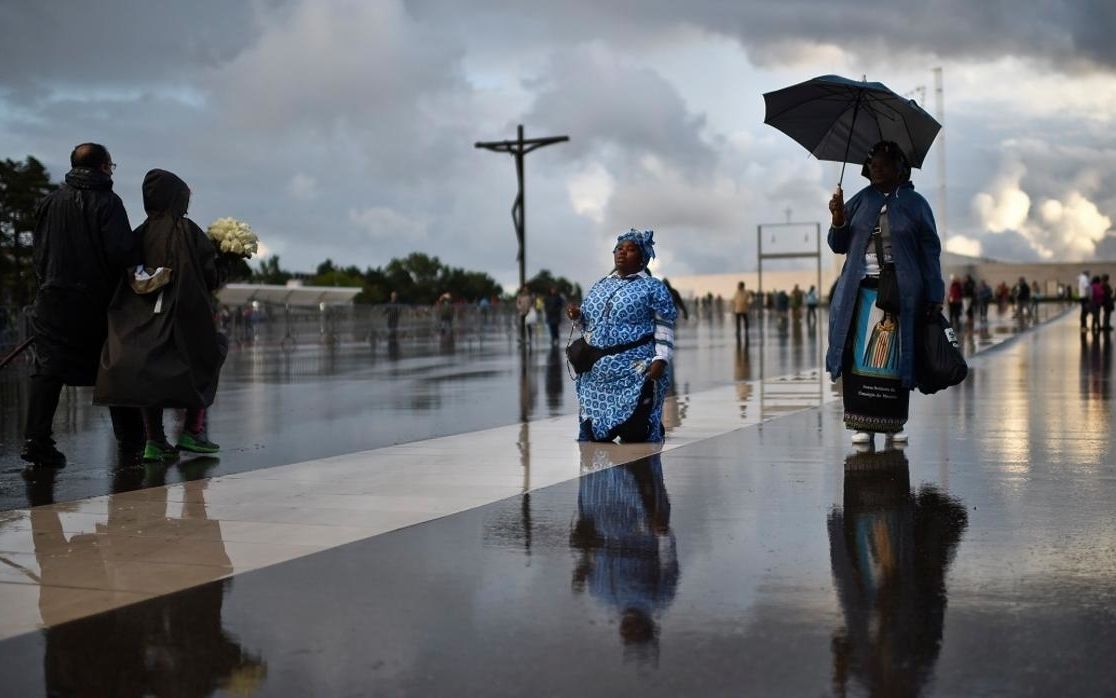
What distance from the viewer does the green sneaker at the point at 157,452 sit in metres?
9.45

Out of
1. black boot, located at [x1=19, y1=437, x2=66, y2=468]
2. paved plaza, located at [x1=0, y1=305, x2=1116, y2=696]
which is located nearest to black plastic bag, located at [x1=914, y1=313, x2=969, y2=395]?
paved plaza, located at [x1=0, y1=305, x2=1116, y2=696]

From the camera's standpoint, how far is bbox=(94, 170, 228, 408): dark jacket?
8875 millimetres

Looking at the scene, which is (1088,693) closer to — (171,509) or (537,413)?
(171,509)

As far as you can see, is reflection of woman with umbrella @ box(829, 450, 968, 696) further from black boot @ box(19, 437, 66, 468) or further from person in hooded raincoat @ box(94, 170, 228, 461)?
black boot @ box(19, 437, 66, 468)

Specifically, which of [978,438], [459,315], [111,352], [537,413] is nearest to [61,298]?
[111,352]

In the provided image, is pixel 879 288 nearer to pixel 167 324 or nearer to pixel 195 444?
pixel 167 324

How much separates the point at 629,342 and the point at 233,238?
298 centimetres

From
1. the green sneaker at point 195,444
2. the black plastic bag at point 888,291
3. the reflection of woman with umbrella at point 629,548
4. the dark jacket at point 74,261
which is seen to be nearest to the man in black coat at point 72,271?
the dark jacket at point 74,261

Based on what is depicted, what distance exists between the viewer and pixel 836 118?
995cm

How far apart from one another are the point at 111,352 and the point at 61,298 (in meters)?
0.52

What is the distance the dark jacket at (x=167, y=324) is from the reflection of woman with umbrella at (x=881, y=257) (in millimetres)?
4292

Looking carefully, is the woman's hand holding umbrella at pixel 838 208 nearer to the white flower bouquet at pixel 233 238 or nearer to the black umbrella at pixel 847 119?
the black umbrella at pixel 847 119

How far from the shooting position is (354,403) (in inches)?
607

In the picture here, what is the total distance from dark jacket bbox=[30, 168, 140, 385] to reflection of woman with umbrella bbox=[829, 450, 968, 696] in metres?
5.07
